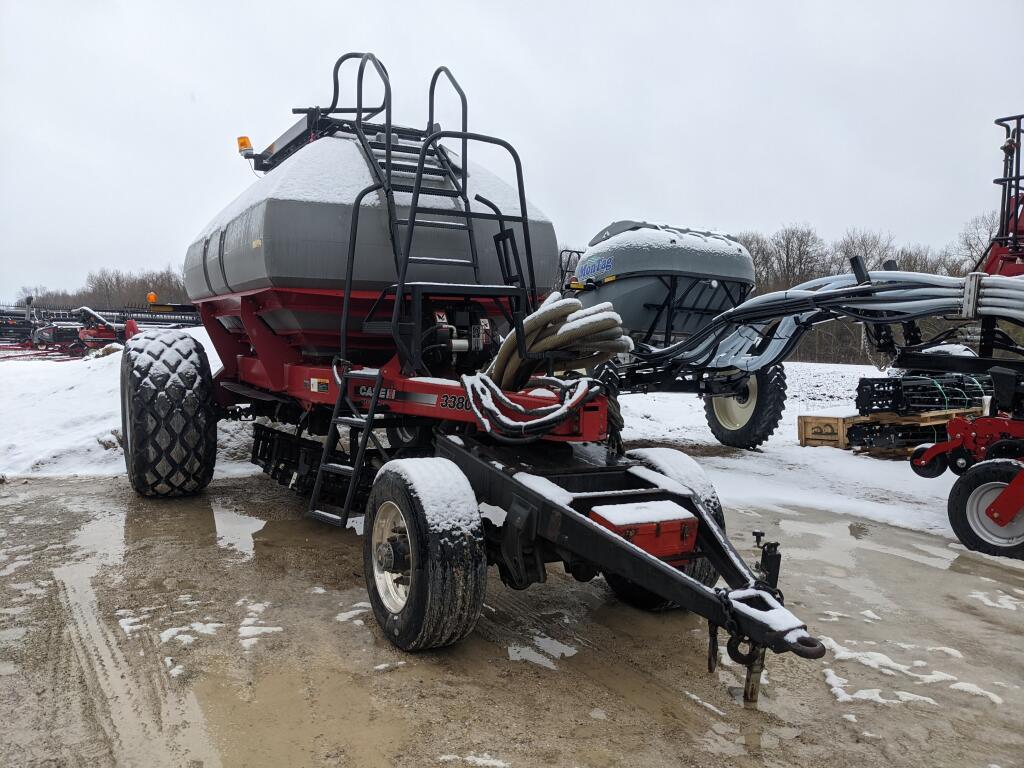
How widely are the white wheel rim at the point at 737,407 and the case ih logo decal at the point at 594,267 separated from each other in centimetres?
236

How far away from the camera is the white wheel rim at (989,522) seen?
213 inches

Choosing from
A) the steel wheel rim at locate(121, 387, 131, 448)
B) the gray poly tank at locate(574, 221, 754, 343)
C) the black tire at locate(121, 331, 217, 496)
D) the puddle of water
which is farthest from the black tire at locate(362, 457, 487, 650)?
the gray poly tank at locate(574, 221, 754, 343)

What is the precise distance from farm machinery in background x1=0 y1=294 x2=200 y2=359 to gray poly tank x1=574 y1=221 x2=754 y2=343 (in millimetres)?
12634

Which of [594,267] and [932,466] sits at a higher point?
[594,267]

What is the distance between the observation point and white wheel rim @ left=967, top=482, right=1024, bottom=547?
540 cm

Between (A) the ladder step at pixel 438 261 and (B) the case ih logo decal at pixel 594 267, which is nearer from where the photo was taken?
(A) the ladder step at pixel 438 261

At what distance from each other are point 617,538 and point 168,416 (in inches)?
169

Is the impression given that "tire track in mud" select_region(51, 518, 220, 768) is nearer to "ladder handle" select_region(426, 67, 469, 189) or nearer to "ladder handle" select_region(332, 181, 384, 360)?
"ladder handle" select_region(332, 181, 384, 360)

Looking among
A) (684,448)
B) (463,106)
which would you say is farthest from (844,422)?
(463,106)

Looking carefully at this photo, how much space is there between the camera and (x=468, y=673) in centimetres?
334

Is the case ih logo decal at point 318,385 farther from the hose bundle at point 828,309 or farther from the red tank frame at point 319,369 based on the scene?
the hose bundle at point 828,309

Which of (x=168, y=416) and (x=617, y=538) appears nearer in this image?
(x=617, y=538)

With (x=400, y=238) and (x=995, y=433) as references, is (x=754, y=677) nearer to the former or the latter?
(x=400, y=238)

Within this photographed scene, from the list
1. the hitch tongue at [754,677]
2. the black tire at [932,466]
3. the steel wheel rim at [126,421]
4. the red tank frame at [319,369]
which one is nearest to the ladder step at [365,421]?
the red tank frame at [319,369]
